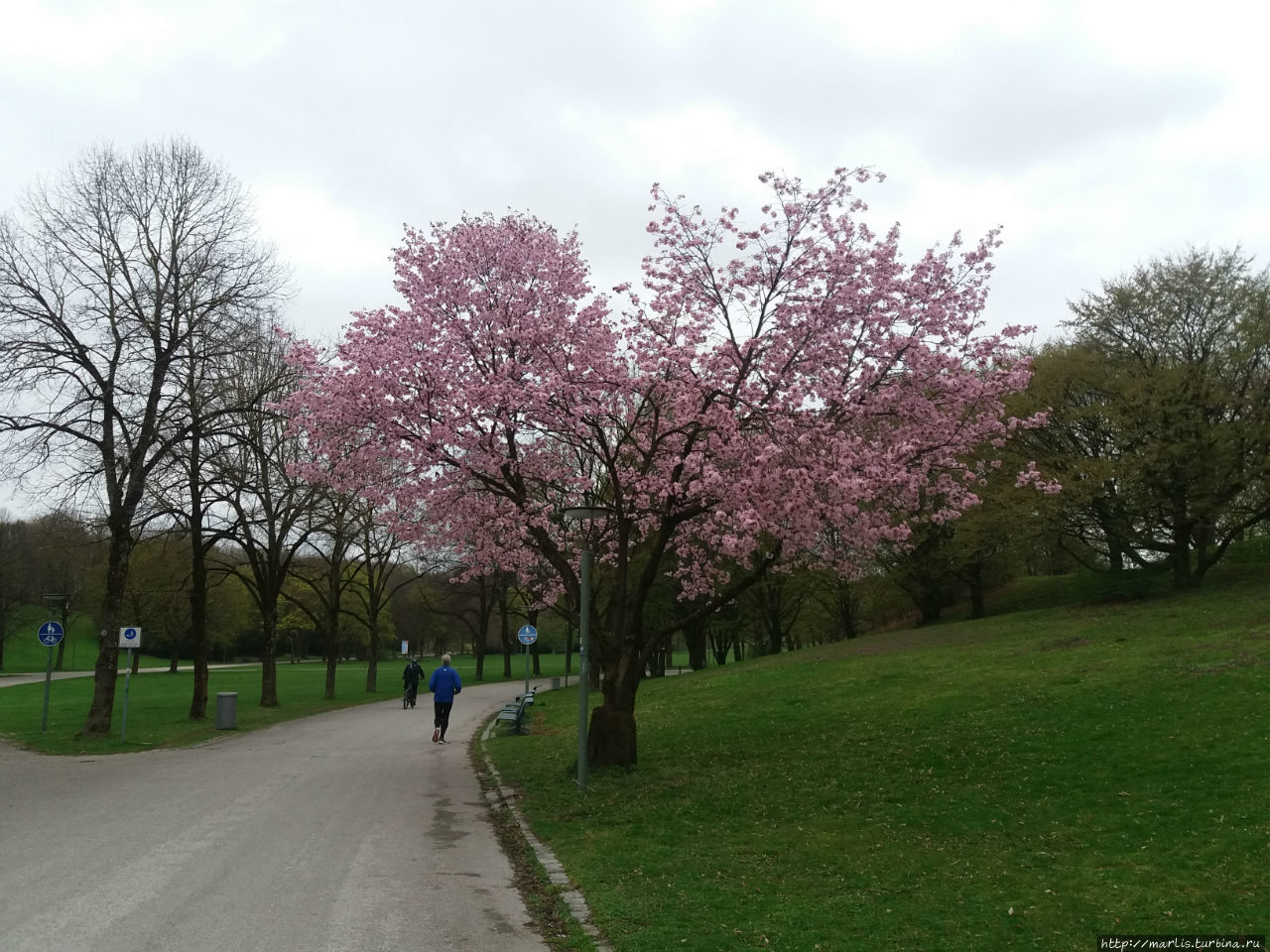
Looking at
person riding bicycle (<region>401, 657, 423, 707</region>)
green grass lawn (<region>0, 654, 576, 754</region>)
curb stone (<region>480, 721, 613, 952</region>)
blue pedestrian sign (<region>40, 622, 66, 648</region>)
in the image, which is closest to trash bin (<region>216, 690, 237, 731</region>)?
green grass lawn (<region>0, 654, 576, 754</region>)

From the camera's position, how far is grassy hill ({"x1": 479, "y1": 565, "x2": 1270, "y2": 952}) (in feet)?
21.7

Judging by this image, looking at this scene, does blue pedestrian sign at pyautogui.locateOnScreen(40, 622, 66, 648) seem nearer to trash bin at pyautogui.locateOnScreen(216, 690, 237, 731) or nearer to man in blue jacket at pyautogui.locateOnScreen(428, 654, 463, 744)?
trash bin at pyautogui.locateOnScreen(216, 690, 237, 731)

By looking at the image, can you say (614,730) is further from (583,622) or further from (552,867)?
(552,867)

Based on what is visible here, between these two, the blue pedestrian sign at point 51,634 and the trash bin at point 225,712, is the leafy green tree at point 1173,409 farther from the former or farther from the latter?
the blue pedestrian sign at point 51,634

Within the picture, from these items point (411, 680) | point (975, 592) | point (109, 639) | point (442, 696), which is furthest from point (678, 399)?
point (975, 592)

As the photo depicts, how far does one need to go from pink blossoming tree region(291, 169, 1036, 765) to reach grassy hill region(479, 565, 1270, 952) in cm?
298

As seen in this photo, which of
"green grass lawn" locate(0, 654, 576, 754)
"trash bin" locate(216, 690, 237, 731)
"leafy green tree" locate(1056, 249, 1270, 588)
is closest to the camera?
"green grass lawn" locate(0, 654, 576, 754)

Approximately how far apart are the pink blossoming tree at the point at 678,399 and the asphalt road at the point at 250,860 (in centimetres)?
412

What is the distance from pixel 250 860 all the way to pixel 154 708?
2522 cm

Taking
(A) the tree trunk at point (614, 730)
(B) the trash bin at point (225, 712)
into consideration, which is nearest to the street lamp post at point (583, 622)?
(A) the tree trunk at point (614, 730)

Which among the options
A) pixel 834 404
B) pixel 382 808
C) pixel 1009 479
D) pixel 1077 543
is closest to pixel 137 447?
pixel 382 808

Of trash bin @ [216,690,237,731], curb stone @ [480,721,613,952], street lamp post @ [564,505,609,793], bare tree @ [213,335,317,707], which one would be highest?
bare tree @ [213,335,317,707]

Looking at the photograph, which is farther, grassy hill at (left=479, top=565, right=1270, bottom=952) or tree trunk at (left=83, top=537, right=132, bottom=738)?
tree trunk at (left=83, top=537, right=132, bottom=738)

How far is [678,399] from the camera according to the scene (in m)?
13.1
